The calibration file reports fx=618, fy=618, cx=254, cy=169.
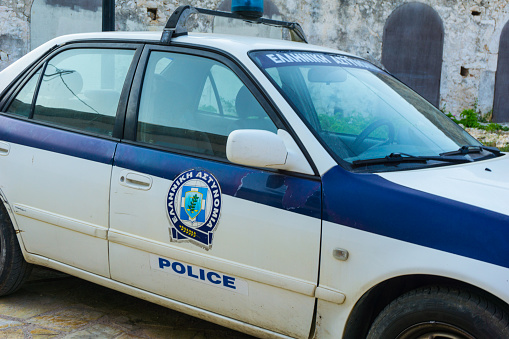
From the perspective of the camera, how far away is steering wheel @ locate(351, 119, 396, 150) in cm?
271

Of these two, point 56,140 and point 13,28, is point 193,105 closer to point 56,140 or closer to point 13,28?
point 56,140

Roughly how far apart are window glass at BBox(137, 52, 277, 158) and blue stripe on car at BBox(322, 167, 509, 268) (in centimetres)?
52

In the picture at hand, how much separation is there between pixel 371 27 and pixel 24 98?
10108 mm

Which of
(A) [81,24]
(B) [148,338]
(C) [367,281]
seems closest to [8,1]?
(A) [81,24]

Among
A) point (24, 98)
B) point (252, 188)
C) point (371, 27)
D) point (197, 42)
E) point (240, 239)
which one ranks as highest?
point (371, 27)

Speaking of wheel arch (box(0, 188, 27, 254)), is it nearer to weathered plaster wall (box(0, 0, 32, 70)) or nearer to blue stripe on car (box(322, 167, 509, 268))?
blue stripe on car (box(322, 167, 509, 268))

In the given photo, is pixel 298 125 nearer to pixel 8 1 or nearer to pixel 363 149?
pixel 363 149

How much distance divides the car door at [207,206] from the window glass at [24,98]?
0.81m

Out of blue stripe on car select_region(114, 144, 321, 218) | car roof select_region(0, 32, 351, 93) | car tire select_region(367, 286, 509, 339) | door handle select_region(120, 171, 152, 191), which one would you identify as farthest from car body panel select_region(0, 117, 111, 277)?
car tire select_region(367, 286, 509, 339)

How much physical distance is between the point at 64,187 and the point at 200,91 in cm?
87

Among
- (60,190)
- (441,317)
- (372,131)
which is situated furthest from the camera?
(60,190)

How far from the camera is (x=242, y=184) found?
2.64 meters

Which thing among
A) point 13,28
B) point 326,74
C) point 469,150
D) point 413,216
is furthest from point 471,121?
point 413,216

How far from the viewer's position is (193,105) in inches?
119
